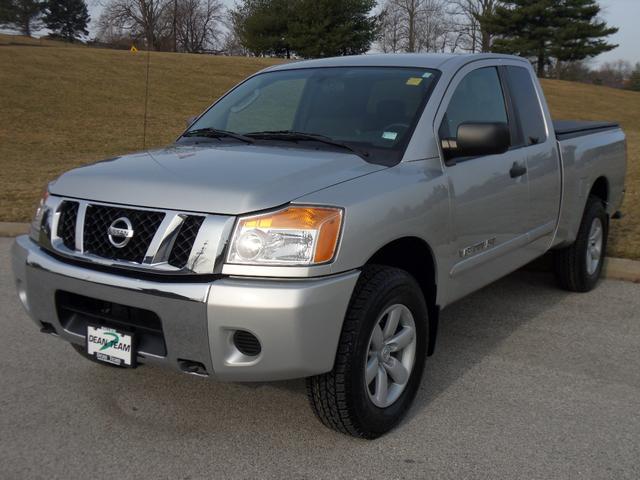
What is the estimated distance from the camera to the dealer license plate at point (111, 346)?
9.75 ft

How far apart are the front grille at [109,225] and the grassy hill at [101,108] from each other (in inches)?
196

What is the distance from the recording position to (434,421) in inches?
134

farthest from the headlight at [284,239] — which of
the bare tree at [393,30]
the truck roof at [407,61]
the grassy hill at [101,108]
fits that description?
the bare tree at [393,30]

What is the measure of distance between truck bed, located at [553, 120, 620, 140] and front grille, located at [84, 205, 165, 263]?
10.5 ft

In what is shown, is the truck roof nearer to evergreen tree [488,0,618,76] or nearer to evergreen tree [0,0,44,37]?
evergreen tree [488,0,618,76]

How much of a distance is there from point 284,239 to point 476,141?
4.25 ft

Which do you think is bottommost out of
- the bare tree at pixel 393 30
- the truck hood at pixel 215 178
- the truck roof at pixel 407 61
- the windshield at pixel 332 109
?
the truck hood at pixel 215 178

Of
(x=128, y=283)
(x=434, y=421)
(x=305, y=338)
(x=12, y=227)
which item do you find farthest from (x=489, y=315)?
(x=12, y=227)

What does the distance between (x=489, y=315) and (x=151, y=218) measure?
→ 9.80 feet

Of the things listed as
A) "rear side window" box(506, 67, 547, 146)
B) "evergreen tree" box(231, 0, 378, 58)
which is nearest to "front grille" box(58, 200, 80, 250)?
"rear side window" box(506, 67, 547, 146)

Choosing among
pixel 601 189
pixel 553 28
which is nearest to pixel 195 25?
pixel 553 28

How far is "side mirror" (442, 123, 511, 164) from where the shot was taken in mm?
3525

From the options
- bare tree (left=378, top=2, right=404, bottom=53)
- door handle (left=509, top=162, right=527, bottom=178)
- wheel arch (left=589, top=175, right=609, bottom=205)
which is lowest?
wheel arch (left=589, top=175, right=609, bottom=205)

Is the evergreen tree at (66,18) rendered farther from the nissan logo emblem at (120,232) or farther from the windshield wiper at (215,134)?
the nissan logo emblem at (120,232)
